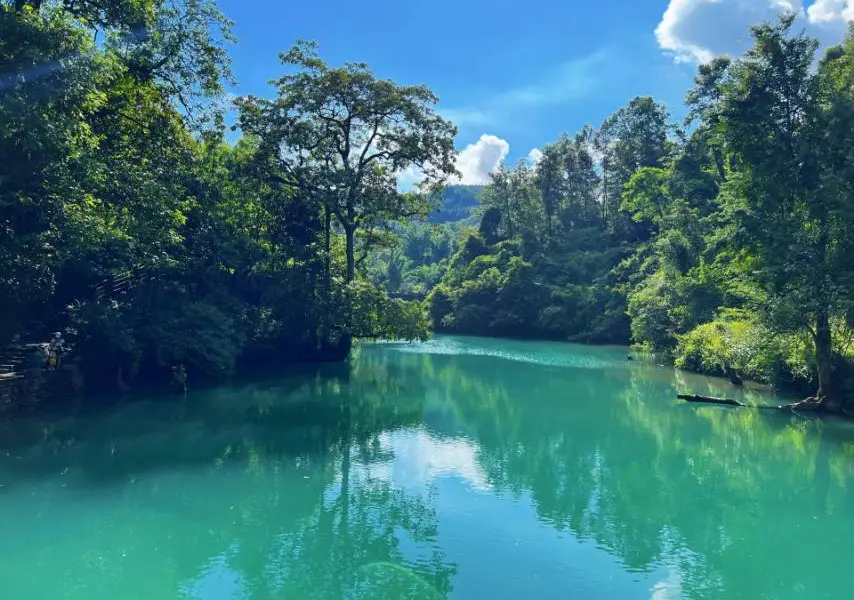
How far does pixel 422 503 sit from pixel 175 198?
11.4m

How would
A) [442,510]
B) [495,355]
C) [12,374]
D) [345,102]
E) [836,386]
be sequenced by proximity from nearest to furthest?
[442,510], [12,374], [836,386], [345,102], [495,355]

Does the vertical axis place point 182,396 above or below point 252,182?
below

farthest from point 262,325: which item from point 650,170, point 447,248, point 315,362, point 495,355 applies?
point 447,248

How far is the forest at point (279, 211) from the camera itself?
1238 centimetres

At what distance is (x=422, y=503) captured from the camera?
9469 millimetres

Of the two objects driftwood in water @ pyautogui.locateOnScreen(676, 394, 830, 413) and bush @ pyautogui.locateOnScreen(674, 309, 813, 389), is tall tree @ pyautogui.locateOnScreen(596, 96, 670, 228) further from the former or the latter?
driftwood in water @ pyautogui.locateOnScreen(676, 394, 830, 413)

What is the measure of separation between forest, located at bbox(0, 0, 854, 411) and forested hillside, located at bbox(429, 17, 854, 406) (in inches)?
3.3

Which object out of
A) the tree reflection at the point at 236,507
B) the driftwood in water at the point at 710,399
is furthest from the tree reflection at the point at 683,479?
the tree reflection at the point at 236,507

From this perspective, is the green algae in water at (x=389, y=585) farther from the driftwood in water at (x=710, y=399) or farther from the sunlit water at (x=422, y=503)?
the driftwood in water at (x=710, y=399)

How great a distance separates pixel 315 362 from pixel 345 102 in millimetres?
12428

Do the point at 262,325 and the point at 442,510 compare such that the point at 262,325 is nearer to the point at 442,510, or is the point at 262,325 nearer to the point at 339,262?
the point at 339,262

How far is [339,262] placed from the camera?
29391 millimetres

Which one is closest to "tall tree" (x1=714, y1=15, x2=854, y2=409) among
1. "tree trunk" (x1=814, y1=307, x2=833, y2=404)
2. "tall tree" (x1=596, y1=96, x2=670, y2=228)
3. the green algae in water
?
"tree trunk" (x1=814, y1=307, x2=833, y2=404)

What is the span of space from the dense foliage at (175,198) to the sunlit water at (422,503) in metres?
3.49
